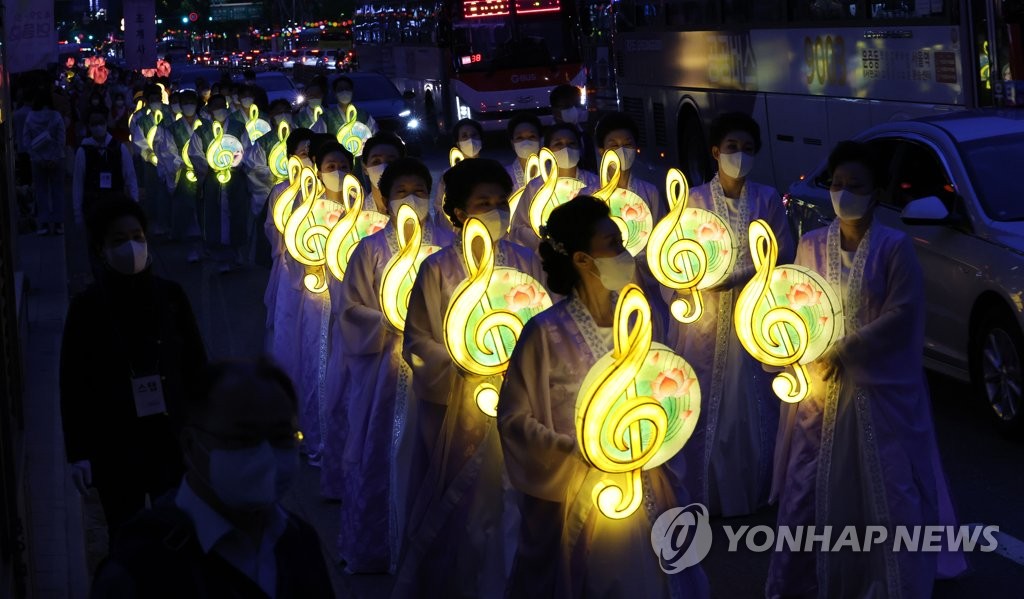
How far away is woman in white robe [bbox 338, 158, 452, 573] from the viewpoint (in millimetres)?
6742

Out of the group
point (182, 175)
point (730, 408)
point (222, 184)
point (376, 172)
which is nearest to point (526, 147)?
point (376, 172)

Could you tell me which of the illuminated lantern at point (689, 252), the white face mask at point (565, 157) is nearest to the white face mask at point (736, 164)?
the illuminated lantern at point (689, 252)

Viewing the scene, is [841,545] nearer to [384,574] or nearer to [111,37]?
[384,574]

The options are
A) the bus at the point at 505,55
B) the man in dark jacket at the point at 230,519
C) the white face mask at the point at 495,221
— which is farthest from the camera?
the bus at the point at 505,55

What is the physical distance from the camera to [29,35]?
1009 centimetres

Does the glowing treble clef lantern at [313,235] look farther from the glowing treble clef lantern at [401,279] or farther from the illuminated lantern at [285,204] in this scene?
the glowing treble clef lantern at [401,279]

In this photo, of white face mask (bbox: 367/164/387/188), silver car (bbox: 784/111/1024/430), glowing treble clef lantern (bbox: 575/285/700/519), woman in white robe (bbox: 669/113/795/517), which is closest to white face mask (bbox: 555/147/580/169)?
silver car (bbox: 784/111/1024/430)

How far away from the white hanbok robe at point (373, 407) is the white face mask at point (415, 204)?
0.09m

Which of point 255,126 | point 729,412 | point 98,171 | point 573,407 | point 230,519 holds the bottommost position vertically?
point 729,412

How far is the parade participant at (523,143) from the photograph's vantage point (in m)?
10.1

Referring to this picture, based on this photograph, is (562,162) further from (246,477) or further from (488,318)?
(246,477)

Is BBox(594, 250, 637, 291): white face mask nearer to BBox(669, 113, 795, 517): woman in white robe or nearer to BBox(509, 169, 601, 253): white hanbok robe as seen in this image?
BBox(669, 113, 795, 517): woman in white robe

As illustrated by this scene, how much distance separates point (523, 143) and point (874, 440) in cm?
496

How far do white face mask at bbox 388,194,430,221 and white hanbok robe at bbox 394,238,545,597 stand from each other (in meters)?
0.93
